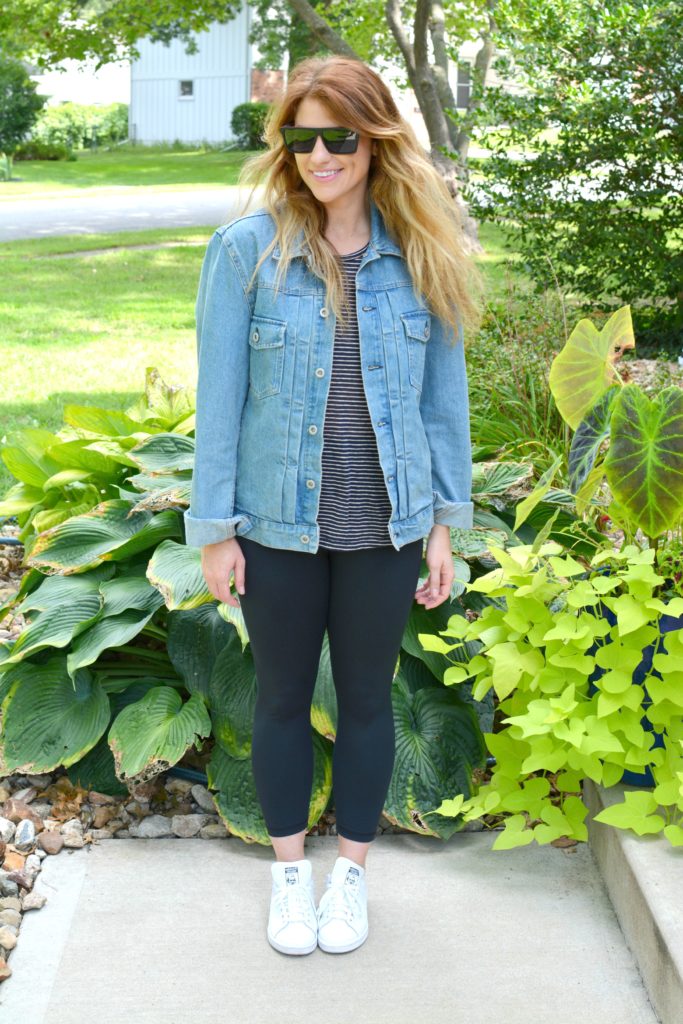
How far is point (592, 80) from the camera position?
658 centimetres

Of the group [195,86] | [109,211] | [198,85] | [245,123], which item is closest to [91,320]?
[109,211]

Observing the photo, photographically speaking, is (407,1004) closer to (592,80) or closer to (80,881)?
(80,881)

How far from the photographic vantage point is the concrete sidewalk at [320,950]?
7.73 ft

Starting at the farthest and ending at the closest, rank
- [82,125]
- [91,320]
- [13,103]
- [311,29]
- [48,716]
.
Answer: [82,125]
[13,103]
[311,29]
[91,320]
[48,716]

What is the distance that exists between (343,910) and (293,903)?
0.11 meters

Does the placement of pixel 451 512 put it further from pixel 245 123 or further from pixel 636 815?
pixel 245 123

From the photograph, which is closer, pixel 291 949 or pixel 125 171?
pixel 291 949

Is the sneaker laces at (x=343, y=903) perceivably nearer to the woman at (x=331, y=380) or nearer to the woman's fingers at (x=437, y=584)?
the woman at (x=331, y=380)

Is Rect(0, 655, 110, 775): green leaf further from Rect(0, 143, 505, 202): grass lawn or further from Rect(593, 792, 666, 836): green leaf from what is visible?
Rect(0, 143, 505, 202): grass lawn

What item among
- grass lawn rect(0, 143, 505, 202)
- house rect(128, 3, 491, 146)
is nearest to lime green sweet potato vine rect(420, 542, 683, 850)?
grass lawn rect(0, 143, 505, 202)

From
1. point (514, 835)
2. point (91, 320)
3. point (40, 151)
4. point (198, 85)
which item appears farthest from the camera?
point (198, 85)

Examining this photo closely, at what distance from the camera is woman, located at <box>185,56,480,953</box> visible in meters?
2.19

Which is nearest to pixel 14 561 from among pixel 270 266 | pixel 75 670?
pixel 75 670

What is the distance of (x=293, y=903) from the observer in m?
2.55
